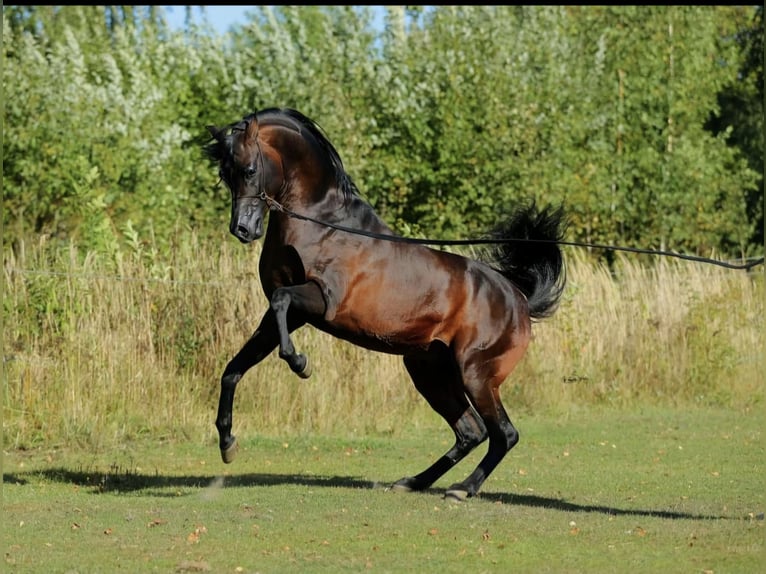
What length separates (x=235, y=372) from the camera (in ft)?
29.6

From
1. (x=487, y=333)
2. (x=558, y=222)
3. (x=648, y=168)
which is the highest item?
(x=648, y=168)

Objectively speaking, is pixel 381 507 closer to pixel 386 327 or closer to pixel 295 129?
pixel 386 327

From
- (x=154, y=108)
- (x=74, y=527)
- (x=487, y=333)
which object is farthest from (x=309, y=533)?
(x=154, y=108)

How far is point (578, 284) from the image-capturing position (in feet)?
55.1

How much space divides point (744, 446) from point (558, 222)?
12.5ft

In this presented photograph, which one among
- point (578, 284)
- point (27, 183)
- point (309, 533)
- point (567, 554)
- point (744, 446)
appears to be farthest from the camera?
point (27, 183)

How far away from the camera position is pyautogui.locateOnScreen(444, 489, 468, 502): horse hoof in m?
9.17

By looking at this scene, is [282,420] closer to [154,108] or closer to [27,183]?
[27,183]

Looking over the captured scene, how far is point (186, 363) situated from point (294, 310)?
509 centimetres

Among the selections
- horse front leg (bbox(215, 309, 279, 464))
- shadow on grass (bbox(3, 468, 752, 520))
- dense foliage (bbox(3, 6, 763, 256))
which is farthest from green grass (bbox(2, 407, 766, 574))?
dense foliage (bbox(3, 6, 763, 256))

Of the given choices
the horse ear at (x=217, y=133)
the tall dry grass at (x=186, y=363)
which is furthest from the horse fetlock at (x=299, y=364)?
the tall dry grass at (x=186, y=363)

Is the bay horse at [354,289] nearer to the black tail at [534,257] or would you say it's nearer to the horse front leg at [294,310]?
the horse front leg at [294,310]

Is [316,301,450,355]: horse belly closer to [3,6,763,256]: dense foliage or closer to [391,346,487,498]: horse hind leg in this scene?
[391,346,487,498]: horse hind leg

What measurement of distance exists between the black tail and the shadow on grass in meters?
1.64
